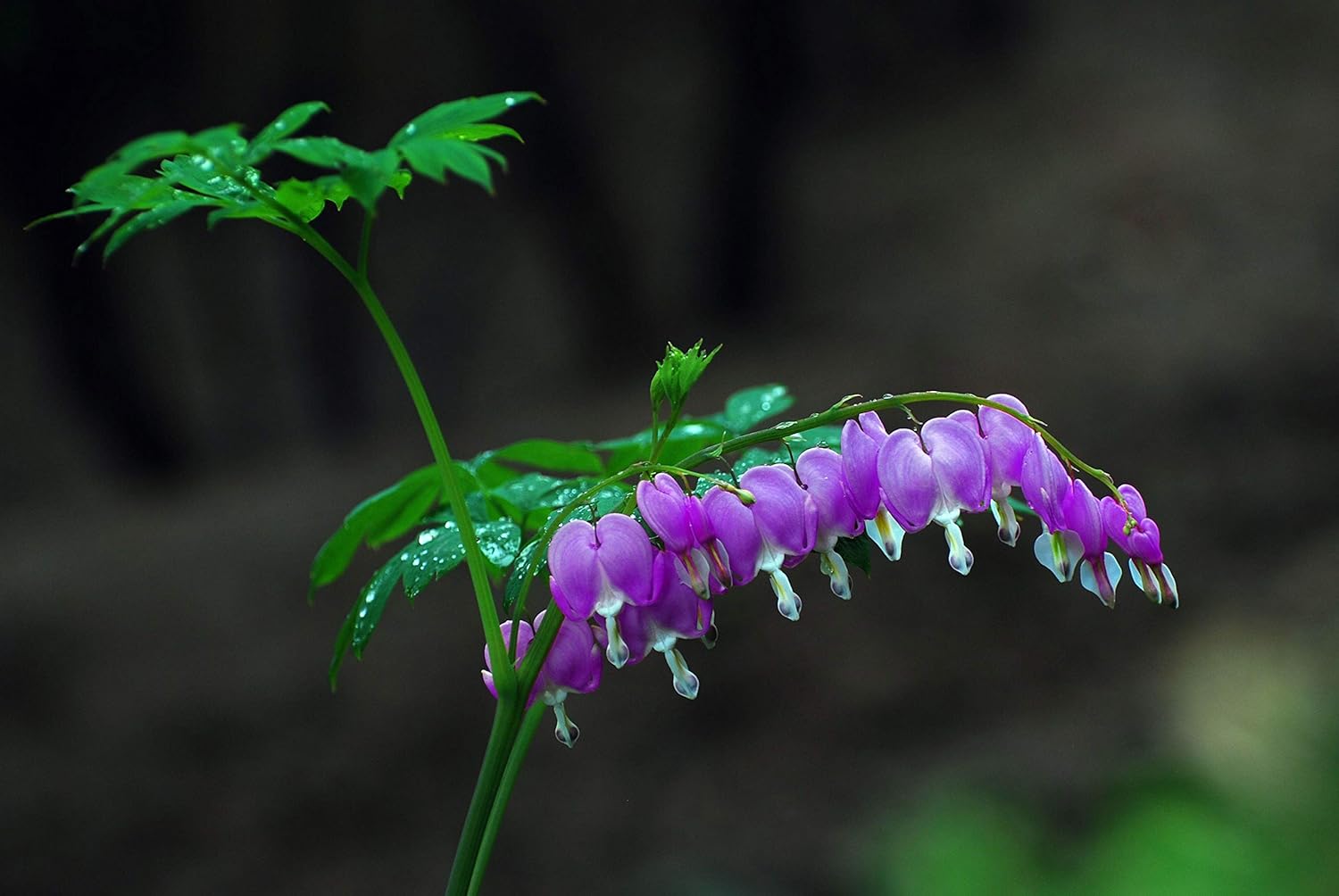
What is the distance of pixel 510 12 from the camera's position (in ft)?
15.5

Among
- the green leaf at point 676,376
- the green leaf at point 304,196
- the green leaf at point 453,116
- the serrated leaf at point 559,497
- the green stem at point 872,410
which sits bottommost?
the serrated leaf at point 559,497

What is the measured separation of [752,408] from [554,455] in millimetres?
227

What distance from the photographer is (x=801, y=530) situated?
790mm

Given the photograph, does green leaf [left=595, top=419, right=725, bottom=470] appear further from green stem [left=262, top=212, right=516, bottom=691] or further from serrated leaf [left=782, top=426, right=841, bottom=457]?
green stem [left=262, top=212, right=516, bottom=691]

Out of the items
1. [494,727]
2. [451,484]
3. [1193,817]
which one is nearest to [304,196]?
[451,484]

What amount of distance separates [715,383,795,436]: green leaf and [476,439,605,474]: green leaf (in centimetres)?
15

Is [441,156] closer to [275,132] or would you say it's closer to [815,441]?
[275,132]

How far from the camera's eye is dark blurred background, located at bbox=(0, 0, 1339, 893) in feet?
13.1

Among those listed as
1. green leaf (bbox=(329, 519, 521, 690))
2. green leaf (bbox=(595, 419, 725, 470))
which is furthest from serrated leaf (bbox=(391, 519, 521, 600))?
green leaf (bbox=(595, 419, 725, 470))

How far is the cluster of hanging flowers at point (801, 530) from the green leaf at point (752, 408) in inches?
15.8

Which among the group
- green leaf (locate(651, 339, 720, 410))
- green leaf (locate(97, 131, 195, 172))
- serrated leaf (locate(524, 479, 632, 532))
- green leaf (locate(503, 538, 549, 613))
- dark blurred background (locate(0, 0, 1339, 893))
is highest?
green leaf (locate(97, 131, 195, 172))

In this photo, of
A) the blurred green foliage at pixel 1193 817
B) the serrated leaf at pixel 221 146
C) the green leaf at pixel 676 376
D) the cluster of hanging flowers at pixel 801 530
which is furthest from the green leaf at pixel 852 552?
the blurred green foliage at pixel 1193 817

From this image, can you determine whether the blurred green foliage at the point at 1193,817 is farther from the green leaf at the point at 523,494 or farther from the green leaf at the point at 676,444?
the green leaf at the point at 523,494

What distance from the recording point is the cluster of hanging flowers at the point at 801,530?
2.50 feet
